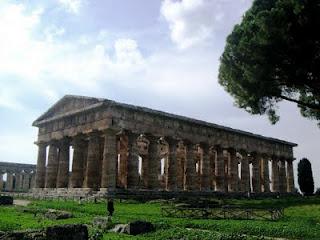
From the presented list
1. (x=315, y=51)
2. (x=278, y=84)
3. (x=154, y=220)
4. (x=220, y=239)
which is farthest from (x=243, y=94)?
(x=220, y=239)

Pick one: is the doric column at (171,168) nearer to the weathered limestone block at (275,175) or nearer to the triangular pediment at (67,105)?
the triangular pediment at (67,105)

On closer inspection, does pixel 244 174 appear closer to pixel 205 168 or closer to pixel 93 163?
pixel 205 168

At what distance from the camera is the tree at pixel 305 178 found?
2224 inches

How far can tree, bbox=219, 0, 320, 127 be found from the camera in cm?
Result: 2775

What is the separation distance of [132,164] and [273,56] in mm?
16392

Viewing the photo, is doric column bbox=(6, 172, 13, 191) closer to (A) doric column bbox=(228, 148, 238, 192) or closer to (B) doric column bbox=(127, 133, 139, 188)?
(A) doric column bbox=(228, 148, 238, 192)

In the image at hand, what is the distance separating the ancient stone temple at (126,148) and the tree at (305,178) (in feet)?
14.7

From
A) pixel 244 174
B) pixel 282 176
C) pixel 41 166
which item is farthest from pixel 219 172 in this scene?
pixel 41 166

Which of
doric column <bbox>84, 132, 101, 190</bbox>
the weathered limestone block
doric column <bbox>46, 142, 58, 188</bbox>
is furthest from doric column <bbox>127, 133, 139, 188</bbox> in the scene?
the weathered limestone block

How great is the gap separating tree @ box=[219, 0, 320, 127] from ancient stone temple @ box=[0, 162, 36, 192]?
1886 inches

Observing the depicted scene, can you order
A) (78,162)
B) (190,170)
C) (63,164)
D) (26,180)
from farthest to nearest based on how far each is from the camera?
(26,180) < (190,170) < (63,164) < (78,162)

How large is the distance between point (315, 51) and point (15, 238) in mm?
22816

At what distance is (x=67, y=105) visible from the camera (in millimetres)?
43875

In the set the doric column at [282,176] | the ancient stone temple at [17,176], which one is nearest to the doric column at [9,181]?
the ancient stone temple at [17,176]
